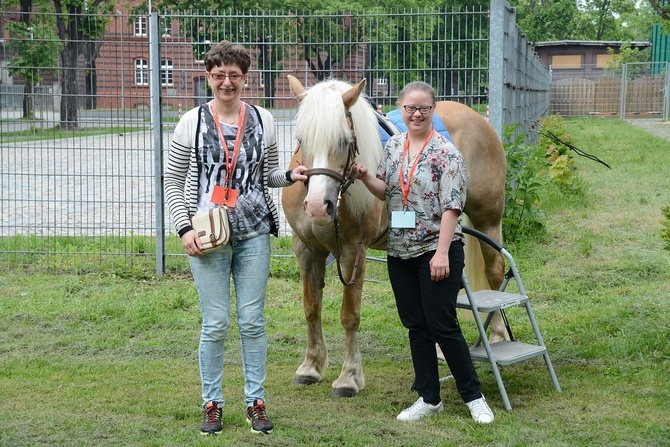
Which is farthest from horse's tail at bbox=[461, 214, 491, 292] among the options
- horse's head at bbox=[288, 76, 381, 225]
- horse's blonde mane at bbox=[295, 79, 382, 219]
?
horse's head at bbox=[288, 76, 381, 225]

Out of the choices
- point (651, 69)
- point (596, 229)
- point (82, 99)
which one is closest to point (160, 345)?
point (82, 99)

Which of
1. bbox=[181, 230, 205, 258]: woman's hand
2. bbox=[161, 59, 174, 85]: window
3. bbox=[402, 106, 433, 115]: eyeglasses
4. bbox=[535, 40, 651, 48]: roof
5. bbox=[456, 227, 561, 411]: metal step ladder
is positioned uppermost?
bbox=[535, 40, 651, 48]: roof

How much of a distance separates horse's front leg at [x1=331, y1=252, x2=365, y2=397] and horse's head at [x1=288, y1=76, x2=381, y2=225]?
2.22ft

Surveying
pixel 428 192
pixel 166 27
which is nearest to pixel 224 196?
pixel 428 192

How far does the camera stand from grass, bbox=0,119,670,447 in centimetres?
442

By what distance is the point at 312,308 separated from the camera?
5.43 meters

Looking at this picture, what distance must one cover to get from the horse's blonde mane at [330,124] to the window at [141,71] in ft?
14.2

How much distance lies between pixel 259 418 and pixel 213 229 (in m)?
1.11

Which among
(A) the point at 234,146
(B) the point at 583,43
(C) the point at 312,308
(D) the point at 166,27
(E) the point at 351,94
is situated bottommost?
(C) the point at 312,308

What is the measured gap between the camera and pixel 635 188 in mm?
14367

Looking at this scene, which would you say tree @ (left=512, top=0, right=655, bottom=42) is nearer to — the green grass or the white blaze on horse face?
the green grass

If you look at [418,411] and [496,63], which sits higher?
[496,63]

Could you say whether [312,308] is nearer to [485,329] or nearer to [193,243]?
[485,329]

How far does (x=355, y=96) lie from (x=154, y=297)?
4004 millimetres
